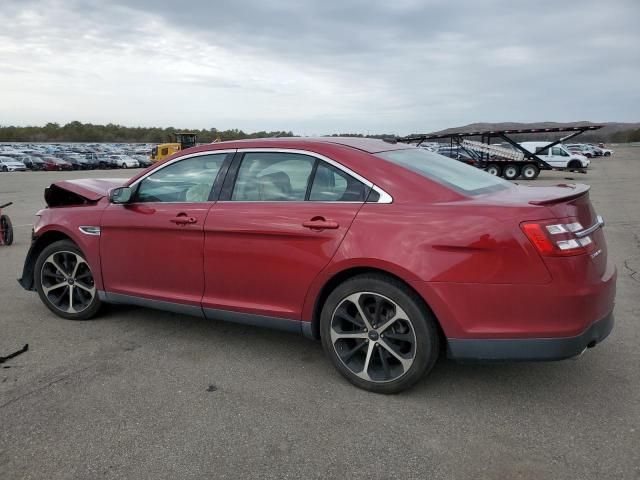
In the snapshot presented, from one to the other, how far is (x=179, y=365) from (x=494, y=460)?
2205 millimetres

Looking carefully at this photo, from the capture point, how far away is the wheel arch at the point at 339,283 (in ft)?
10.4

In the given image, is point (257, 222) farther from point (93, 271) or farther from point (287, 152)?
point (93, 271)

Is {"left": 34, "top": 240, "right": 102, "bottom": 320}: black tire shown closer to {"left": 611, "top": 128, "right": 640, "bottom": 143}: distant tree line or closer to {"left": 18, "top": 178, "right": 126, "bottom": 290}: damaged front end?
{"left": 18, "top": 178, "right": 126, "bottom": 290}: damaged front end

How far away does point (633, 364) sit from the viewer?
372 centimetres

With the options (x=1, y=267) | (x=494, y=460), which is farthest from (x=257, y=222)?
(x=1, y=267)

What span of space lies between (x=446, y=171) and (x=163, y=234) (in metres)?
2.13

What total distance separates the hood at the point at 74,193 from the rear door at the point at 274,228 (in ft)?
4.80

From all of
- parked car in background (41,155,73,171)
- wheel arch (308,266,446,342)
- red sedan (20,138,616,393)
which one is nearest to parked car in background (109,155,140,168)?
parked car in background (41,155,73,171)

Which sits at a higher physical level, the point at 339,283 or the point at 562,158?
the point at 339,283

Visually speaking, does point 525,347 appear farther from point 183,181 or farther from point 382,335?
point 183,181

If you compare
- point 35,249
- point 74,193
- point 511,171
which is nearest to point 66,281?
point 35,249

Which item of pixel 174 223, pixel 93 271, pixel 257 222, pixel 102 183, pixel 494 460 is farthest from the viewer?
pixel 102 183

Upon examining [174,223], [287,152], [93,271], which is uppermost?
[287,152]

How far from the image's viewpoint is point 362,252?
3.21m
